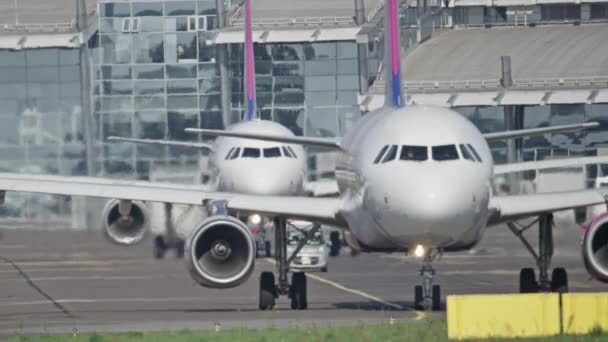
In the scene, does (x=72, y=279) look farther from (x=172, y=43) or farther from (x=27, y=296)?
(x=172, y=43)

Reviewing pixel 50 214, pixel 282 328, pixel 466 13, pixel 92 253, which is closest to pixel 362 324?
pixel 282 328

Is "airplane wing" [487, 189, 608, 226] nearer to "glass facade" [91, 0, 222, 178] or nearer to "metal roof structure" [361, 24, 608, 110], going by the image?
"metal roof structure" [361, 24, 608, 110]

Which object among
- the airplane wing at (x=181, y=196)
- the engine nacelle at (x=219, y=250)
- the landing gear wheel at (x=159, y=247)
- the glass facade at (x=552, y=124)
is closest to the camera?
the engine nacelle at (x=219, y=250)

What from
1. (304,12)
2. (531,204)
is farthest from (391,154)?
(304,12)

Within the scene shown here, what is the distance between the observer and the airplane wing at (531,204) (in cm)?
3128

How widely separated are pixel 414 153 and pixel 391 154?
55 centimetres

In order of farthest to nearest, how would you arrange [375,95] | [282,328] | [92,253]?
[375,95], [92,253], [282,328]

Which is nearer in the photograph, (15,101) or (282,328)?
(282,328)

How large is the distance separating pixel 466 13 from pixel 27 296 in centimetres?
4988

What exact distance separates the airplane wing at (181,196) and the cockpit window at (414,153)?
3034 mm

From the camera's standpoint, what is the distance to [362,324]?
27.2m

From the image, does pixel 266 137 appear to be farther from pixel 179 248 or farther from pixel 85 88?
pixel 85 88

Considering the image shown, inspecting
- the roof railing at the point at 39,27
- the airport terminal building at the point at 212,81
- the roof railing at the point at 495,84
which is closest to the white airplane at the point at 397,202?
the airport terminal building at the point at 212,81

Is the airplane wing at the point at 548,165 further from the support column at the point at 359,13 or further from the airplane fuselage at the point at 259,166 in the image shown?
the support column at the point at 359,13
